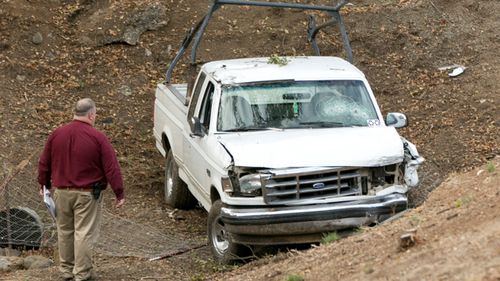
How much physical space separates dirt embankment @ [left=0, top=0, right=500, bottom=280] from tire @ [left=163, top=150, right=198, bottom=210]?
0.17 m

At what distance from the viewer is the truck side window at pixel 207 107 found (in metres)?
10.6

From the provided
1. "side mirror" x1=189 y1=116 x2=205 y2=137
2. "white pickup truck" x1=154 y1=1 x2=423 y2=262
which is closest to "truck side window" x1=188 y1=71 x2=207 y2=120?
"white pickup truck" x1=154 y1=1 x2=423 y2=262

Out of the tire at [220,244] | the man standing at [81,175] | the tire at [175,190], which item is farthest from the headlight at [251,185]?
the tire at [175,190]

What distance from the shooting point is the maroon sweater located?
8781 mm

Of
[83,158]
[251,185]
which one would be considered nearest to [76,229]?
[83,158]

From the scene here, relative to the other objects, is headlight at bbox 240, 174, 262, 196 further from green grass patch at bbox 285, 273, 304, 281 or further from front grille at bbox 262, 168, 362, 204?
green grass patch at bbox 285, 273, 304, 281

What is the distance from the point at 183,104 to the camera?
470 inches

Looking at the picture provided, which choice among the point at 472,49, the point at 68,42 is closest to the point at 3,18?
the point at 68,42

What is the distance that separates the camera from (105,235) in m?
11.2

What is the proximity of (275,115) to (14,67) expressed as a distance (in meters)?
7.90

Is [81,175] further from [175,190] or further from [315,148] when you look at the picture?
[175,190]

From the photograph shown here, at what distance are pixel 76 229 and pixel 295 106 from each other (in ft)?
8.85

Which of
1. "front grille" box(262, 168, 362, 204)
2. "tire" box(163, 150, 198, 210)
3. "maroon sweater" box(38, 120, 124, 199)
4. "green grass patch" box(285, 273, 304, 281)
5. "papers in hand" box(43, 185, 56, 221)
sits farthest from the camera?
"tire" box(163, 150, 198, 210)

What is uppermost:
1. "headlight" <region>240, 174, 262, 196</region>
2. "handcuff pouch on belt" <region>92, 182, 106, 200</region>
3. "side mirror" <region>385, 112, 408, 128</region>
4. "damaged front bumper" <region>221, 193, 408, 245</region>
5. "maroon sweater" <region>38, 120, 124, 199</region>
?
"maroon sweater" <region>38, 120, 124, 199</region>
